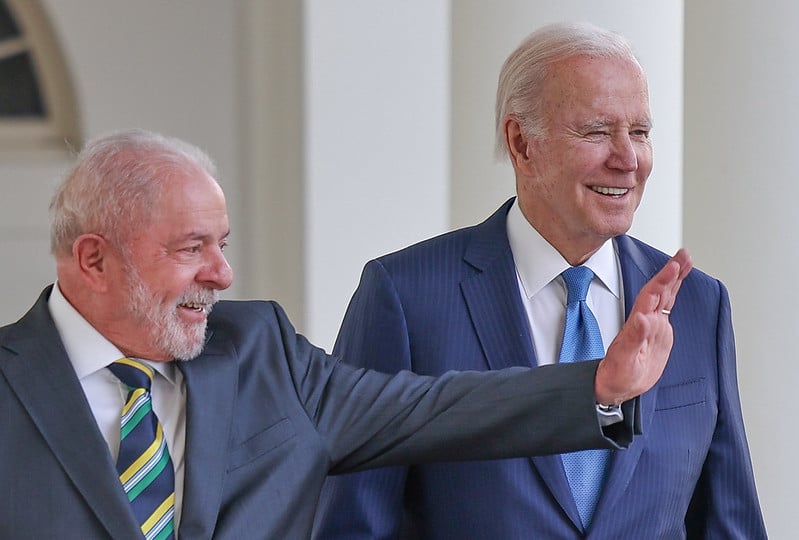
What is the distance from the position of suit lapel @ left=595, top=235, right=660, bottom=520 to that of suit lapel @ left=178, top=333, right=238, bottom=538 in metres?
0.67

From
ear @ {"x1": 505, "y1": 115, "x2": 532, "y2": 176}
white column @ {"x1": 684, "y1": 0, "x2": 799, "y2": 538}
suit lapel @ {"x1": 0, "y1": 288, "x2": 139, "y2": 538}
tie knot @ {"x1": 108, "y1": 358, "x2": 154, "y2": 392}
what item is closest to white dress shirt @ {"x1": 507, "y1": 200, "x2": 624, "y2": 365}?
ear @ {"x1": 505, "y1": 115, "x2": 532, "y2": 176}

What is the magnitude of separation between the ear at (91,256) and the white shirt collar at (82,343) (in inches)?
2.3

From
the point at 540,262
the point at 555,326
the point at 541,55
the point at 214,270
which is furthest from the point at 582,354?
the point at 214,270

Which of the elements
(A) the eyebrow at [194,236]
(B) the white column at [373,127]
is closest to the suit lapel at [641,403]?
(A) the eyebrow at [194,236]

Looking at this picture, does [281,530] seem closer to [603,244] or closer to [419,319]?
[419,319]

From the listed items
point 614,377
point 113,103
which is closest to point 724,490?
point 614,377

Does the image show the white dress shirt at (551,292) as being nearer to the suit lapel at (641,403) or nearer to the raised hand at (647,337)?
the suit lapel at (641,403)

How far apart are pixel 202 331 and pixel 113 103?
14.1 ft

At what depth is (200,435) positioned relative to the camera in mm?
2404

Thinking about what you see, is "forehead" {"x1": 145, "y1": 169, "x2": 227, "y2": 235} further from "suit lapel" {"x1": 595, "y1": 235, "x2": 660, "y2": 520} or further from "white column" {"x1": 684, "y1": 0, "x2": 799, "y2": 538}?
"white column" {"x1": 684, "y1": 0, "x2": 799, "y2": 538}

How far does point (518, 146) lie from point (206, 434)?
830mm

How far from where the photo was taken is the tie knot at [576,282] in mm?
2672

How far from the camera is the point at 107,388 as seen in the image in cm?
244

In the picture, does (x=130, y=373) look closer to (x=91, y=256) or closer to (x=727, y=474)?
(x=91, y=256)
